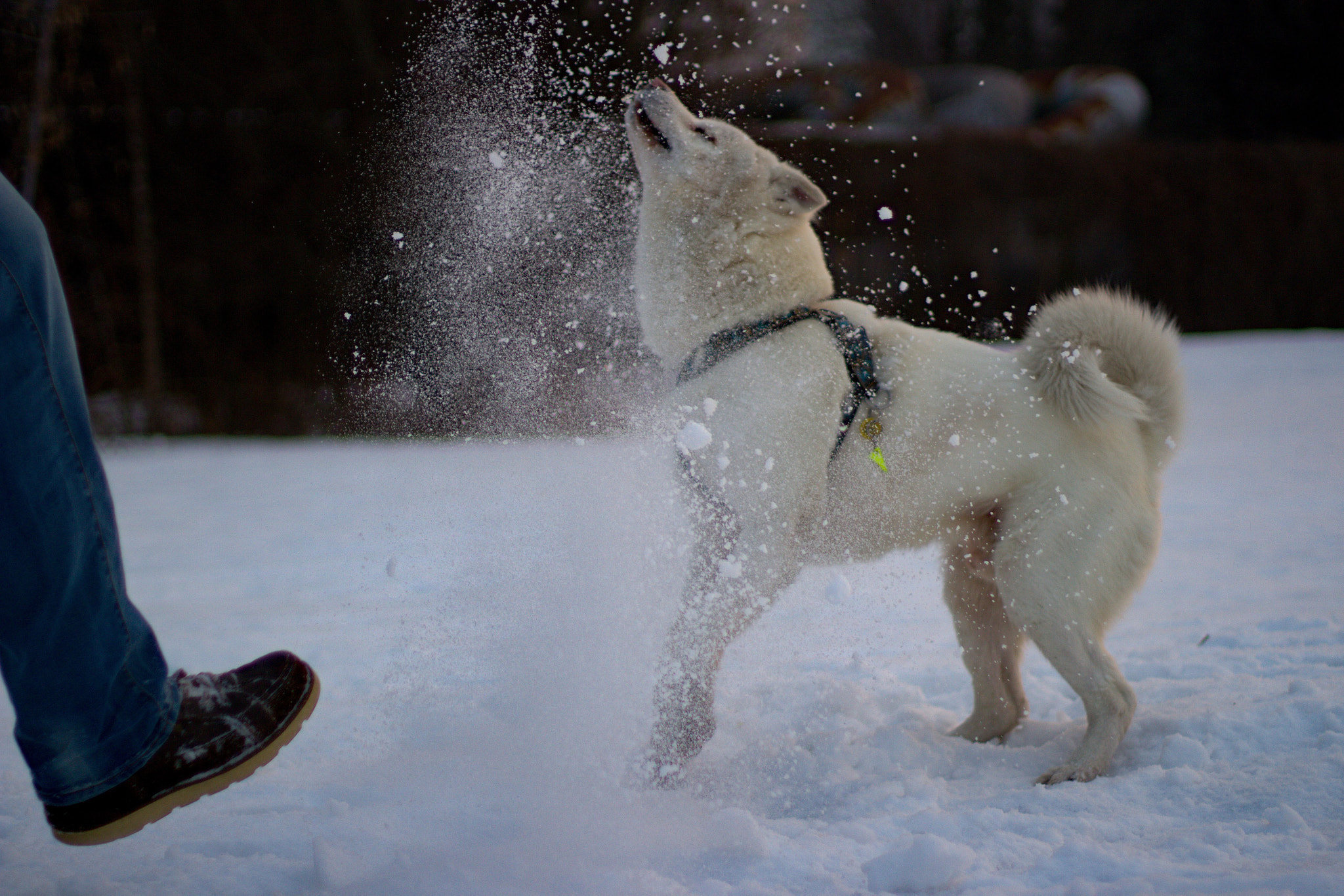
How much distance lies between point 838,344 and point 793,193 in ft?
1.46

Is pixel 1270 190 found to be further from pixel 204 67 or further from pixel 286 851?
pixel 286 851

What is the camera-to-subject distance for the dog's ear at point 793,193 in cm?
237

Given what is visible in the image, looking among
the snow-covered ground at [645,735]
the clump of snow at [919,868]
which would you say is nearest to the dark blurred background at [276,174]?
the snow-covered ground at [645,735]

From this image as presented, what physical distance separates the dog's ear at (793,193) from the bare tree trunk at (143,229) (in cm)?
718

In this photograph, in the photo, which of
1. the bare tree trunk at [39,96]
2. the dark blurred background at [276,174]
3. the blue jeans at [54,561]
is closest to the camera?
the blue jeans at [54,561]

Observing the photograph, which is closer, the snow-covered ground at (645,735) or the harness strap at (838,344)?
the snow-covered ground at (645,735)

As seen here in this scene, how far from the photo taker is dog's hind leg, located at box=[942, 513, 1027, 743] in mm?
2482

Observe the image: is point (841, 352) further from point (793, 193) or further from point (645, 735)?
point (645, 735)

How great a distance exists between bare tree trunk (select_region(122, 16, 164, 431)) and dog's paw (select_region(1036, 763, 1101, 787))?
313 inches

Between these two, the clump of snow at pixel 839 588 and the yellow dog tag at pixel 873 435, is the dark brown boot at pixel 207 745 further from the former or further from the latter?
the yellow dog tag at pixel 873 435

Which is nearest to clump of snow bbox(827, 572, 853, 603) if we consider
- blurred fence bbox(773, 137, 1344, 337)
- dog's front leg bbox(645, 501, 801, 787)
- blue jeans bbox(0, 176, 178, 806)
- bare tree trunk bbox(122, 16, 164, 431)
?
dog's front leg bbox(645, 501, 801, 787)

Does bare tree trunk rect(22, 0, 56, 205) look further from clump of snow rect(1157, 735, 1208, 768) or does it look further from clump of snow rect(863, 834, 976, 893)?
clump of snow rect(1157, 735, 1208, 768)

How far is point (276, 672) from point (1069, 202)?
12.2m

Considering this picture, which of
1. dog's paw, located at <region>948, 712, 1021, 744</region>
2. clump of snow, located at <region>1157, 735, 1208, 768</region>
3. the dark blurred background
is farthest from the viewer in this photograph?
the dark blurred background
